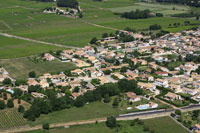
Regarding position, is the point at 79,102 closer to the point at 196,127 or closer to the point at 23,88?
the point at 23,88

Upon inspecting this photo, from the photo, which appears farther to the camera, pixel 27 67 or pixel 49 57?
pixel 49 57

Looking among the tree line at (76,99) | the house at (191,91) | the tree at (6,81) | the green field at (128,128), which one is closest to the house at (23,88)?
the tree line at (76,99)

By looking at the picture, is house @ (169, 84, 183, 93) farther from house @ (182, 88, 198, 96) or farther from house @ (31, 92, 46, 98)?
house @ (31, 92, 46, 98)

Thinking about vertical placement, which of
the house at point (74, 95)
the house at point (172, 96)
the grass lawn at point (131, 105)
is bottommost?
the grass lawn at point (131, 105)

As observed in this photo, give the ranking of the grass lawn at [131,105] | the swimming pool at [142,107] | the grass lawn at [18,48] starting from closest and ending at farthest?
the grass lawn at [131,105] → the swimming pool at [142,107] → the grass lawn at [18,48]

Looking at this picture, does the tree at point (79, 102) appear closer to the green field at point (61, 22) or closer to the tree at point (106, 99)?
the tree at point (106, 99)

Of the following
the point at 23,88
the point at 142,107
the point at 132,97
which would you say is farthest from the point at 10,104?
the point at 142,107

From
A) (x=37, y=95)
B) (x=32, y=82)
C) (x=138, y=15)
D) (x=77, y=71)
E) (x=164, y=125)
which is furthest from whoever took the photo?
(x=138, y=15)
